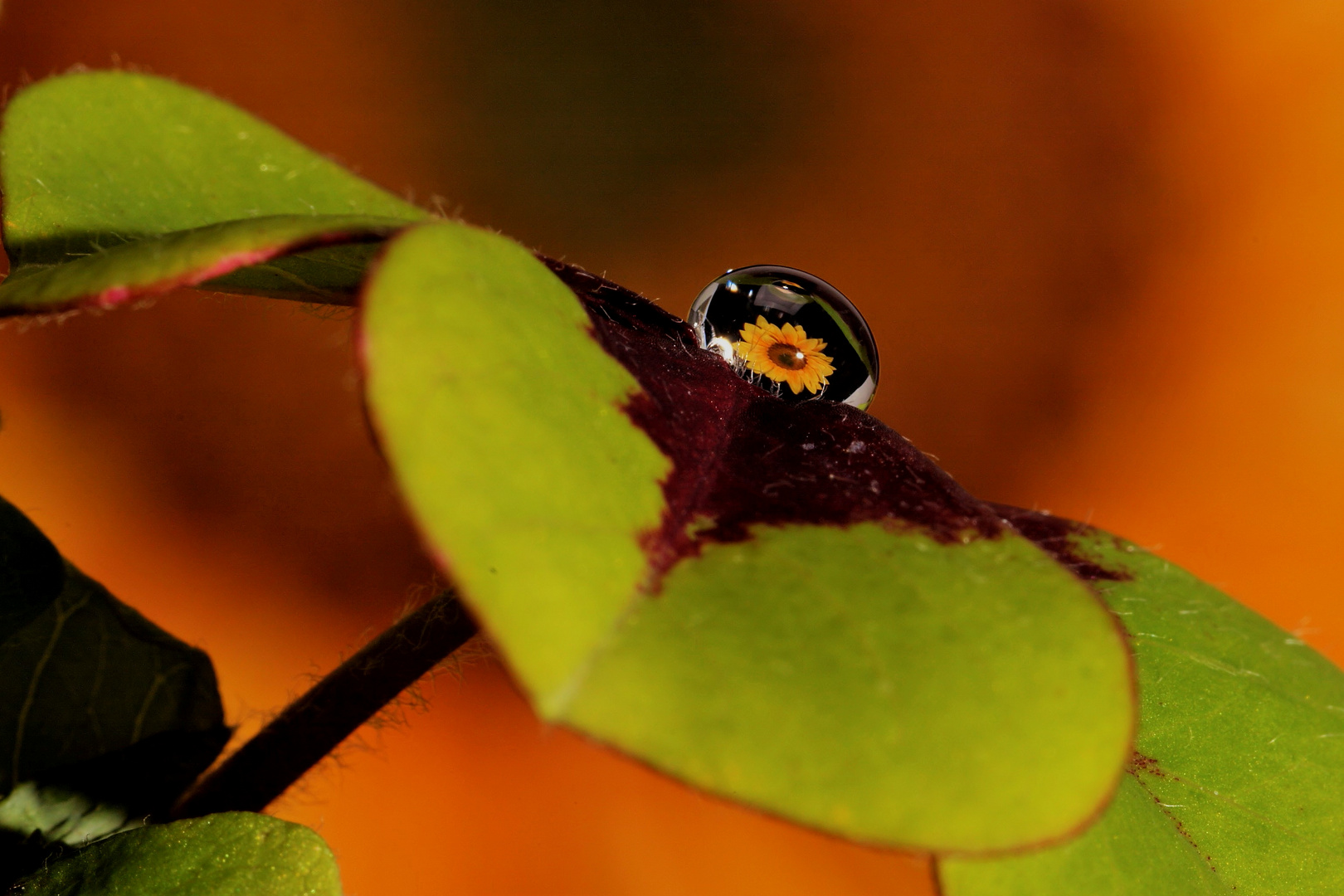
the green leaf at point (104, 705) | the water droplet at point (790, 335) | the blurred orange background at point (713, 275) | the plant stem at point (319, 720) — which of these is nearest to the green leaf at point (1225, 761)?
the water droplet at point (790, 335)

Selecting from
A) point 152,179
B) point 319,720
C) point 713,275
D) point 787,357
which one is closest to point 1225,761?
point 787,357

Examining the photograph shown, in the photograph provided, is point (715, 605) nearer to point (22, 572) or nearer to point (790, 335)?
Answer: point (790, 335)

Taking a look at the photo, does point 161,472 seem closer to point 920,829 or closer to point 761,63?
point 761,63

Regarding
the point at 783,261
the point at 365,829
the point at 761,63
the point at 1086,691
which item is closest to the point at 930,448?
the point at 783,261

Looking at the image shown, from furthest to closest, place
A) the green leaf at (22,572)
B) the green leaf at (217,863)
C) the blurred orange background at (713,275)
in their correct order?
the blurred orange background at (713,275) < the green leaf at (22,572) < the green leaf at (217,863)

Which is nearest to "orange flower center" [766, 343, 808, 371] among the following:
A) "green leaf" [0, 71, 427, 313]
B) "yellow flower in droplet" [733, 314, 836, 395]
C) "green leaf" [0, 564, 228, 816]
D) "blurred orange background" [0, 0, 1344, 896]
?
"yellow flower in droplet" [733, 314, 836, 395]

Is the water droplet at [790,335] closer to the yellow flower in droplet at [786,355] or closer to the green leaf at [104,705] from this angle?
the yellow flower in droplet at [786,355]

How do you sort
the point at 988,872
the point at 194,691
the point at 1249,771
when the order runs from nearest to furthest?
the point at 988,872, the point at 1249,771, the point at 194,691
